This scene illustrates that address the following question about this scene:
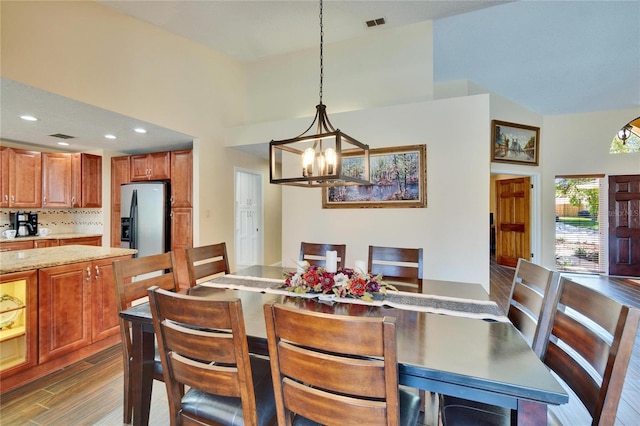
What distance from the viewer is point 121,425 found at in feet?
5.73

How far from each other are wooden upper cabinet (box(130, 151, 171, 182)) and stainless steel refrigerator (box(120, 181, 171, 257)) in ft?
0.47

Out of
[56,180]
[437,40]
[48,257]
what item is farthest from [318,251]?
[56,180]

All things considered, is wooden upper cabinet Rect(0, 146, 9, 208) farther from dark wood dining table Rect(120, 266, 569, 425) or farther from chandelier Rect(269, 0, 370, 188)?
chandelier Rect(269, 0, 370, 188)

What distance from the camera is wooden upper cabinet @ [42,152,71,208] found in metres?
4.46

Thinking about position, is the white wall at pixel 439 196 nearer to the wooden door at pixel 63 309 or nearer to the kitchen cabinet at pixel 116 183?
the wooden door at pixel 63 309

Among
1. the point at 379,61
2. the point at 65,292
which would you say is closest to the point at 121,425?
the point at 65,292

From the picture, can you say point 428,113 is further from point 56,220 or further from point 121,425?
point 56,220

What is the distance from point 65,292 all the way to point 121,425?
48.9 inches

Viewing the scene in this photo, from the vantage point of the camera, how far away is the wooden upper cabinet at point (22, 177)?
407cm

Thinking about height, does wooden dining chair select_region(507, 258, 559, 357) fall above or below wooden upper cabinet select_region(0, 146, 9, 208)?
below

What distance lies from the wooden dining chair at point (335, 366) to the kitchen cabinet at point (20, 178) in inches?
208

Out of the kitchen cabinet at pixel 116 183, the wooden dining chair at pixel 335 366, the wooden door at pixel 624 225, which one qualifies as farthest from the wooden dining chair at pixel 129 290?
the wooden door at pixel 624 225

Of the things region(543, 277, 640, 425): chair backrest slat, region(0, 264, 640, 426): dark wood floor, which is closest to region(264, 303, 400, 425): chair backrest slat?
region(543, 277, 640, 425): chair backrest slat

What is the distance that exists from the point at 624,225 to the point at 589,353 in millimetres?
6683
